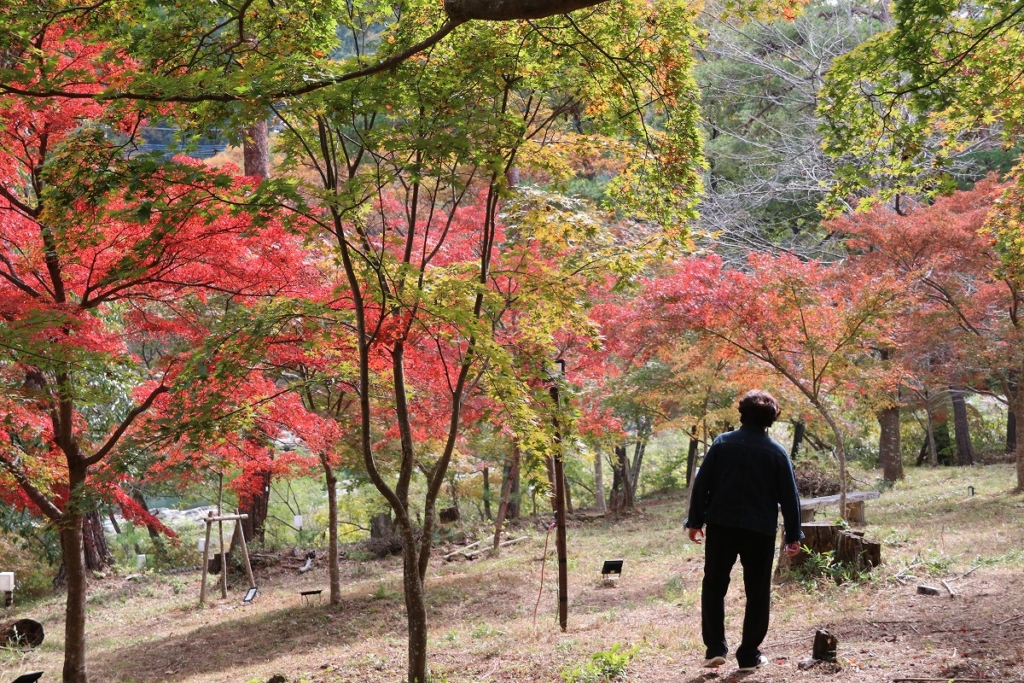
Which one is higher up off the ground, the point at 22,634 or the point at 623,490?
the point at 623,490

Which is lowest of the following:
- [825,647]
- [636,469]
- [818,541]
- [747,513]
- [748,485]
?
[825,647]

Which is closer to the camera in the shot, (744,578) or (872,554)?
A: (744,578)

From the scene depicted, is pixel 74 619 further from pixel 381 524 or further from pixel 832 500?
pixel 381 524

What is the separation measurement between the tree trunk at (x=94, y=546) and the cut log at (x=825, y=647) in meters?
14.7

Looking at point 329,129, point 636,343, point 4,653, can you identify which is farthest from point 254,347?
point 636,343

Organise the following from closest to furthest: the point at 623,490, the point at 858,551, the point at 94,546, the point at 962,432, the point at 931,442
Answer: the point at 858,551 < the point at 94,546 < the point at 623,490 < the point at 962,432 < the point at 931,442

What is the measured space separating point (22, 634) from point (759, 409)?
10781 mm

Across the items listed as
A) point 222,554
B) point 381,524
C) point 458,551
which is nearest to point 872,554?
point 458,551

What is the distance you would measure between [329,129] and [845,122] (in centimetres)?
394

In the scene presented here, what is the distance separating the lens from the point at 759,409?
465 centimetres

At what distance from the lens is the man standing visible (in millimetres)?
4523

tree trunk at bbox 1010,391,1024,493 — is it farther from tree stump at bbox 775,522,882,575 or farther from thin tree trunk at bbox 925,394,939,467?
tree stump at bbox 775,522,882,575

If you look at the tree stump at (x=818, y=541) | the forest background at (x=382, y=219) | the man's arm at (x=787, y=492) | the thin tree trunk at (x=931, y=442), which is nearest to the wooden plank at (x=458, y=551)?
the forest background at (x=382, y=219)

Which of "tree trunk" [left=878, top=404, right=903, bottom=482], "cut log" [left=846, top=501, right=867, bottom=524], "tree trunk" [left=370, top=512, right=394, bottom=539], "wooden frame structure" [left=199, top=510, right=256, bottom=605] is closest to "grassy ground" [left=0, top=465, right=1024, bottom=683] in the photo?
"wooden frame structure" [left=199, top=510, right=256, bottom=605]
